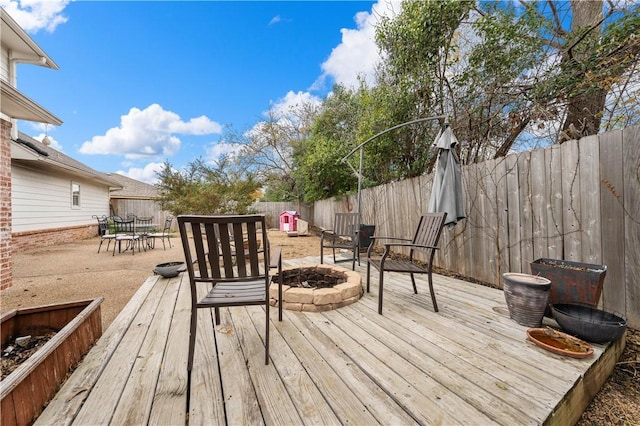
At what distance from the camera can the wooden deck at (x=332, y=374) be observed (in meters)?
1.15

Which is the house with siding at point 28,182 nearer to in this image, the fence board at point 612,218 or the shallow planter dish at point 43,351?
the shallow planter dish at point 43,351

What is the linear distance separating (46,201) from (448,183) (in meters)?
11.3

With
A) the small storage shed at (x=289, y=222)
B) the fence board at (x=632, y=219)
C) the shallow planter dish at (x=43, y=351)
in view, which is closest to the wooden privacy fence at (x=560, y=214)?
the fence board at (x=632, y=219)

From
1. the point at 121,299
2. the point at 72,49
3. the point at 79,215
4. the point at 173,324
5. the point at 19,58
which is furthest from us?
the point at 79,215

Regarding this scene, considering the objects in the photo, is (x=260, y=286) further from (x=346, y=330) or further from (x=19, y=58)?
(x=19, y=58)

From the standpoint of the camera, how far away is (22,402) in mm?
1053

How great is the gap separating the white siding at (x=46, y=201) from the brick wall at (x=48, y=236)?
5.9 inches

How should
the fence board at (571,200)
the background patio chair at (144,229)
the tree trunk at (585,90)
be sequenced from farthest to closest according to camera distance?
the background patio chair at (144,229) < the tree trunk at (585,90) < the fence board at (571,200)

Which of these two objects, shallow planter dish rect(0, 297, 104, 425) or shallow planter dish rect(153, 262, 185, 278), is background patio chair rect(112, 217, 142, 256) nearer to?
shallow planter dish rect(153, 262, 185, 278)

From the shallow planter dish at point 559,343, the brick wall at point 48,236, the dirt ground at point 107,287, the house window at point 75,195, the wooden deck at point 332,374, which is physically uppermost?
the house window at point 75,195

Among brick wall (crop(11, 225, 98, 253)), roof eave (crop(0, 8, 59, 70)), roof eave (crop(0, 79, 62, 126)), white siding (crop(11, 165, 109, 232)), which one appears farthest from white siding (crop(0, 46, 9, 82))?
brick wall (crop(11, 225, 98, 253))

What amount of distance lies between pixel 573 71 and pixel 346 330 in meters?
4.74

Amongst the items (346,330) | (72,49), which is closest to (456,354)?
(346,330)

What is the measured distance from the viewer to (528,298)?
198 centimetres
